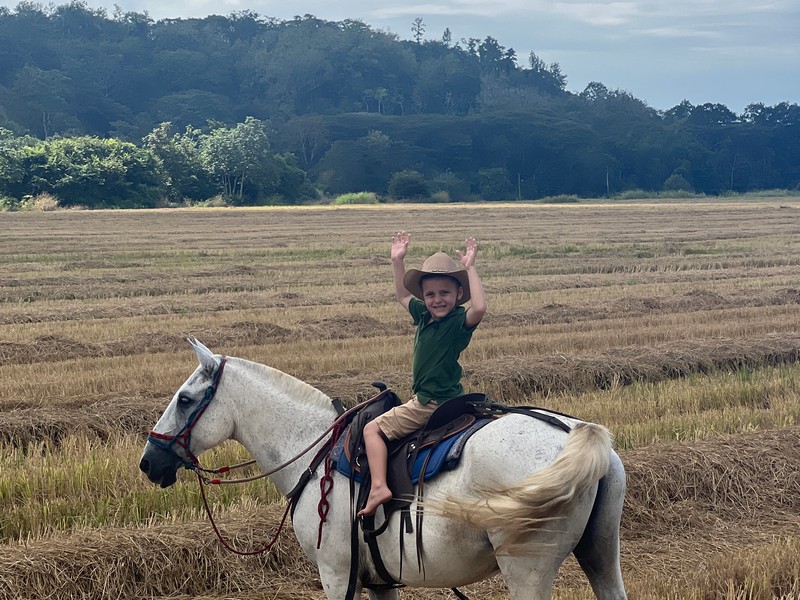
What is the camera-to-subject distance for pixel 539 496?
4.44m

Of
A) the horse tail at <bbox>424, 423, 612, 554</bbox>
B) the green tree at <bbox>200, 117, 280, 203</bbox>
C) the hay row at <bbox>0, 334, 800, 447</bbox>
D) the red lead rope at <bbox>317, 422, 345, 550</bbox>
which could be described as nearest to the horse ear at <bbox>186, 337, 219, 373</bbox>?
the red lead rope at <bbox>317, 422, 345, 550</bbox>

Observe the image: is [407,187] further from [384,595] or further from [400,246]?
[384,595]

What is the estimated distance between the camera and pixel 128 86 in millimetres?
154000

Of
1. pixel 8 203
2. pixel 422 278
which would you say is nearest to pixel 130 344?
pixel 422 278

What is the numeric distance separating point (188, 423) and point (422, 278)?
61.1 inches

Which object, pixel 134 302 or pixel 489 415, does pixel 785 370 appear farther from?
pixel 134 302

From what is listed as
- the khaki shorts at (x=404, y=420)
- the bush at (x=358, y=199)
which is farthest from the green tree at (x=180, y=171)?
the khaki shorts at (x=404, y=420)

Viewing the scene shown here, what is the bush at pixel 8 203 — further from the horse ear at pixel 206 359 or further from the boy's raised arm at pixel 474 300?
the boy's raised arm at pixel 474 300

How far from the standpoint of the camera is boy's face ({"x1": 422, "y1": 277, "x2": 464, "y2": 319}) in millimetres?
5504

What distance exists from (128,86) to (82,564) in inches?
6158

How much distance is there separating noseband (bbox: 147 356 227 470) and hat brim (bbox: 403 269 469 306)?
117 centimetres

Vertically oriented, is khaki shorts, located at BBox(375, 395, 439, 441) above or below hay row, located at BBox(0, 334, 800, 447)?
above

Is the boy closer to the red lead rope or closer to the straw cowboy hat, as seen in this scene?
the straw cowboy hat

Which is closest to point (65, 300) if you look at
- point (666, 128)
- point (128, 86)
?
point (666, 128)
